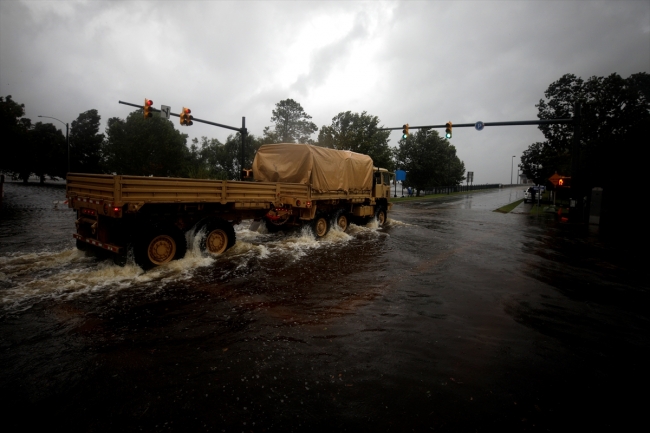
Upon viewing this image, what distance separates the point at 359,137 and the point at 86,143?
154 feet

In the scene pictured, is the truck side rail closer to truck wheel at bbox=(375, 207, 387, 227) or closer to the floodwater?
the floodwater

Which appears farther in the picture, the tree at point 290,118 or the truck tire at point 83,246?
the tree at point 290,118

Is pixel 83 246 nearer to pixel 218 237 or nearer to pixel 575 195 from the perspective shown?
pixel 218 237

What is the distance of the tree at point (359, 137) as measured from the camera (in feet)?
101

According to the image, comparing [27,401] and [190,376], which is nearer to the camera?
[27,401]

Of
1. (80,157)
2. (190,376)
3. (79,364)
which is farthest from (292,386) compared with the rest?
(80,157)

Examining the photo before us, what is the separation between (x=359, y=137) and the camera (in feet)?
105

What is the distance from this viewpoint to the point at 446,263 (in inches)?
340

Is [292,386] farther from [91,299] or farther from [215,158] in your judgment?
[215,158]

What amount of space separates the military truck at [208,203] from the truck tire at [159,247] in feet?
0.06

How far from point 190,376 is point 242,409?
0.78m

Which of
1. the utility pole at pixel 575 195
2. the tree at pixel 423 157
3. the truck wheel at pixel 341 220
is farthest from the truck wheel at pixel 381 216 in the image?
the tree at pixel 423 157

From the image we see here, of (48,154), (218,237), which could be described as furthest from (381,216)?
(48,154)

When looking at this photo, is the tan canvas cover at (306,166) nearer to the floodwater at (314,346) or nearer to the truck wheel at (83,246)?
the floodwater at (314,346)
